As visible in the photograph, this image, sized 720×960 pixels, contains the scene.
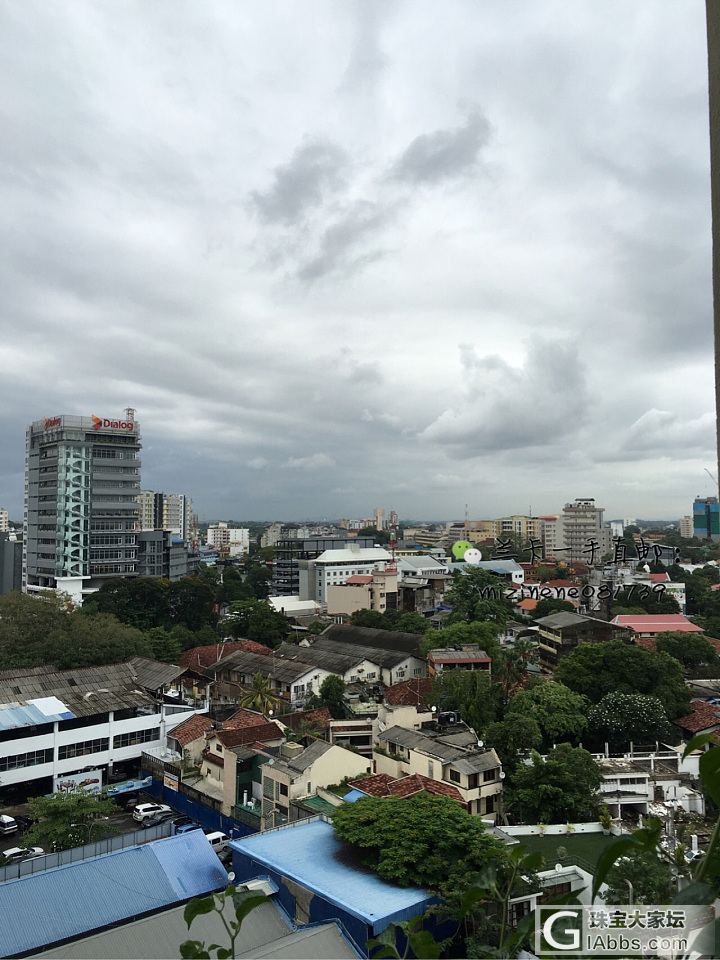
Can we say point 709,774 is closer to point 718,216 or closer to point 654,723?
point 718,216

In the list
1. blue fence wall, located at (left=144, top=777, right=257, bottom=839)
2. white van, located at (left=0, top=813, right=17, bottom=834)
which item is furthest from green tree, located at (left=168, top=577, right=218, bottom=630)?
white van, located at (left=0, top=813, right=17, bottom=834)

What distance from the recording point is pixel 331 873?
11852 mm

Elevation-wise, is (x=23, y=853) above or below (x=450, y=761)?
below

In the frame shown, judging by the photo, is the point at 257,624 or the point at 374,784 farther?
the point at 257,624

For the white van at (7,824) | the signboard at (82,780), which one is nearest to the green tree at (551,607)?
the signboard at (82,780)

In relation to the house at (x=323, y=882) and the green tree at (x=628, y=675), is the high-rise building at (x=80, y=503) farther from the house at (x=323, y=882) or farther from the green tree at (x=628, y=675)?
the house at (x=323, y=882)

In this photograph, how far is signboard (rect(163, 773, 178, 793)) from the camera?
19827mm

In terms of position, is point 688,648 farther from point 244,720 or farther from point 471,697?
point 244,720

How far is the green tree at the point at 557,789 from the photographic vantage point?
50.9 feet

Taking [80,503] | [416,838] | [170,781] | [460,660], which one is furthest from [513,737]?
[80,503]

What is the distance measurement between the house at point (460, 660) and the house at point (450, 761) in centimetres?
618

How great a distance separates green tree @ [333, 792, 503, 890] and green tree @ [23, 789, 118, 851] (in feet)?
20.1

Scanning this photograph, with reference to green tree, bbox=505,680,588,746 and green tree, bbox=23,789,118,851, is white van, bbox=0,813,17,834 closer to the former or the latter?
green tree, bbox=23,789,118,851

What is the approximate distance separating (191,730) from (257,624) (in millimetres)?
15221
